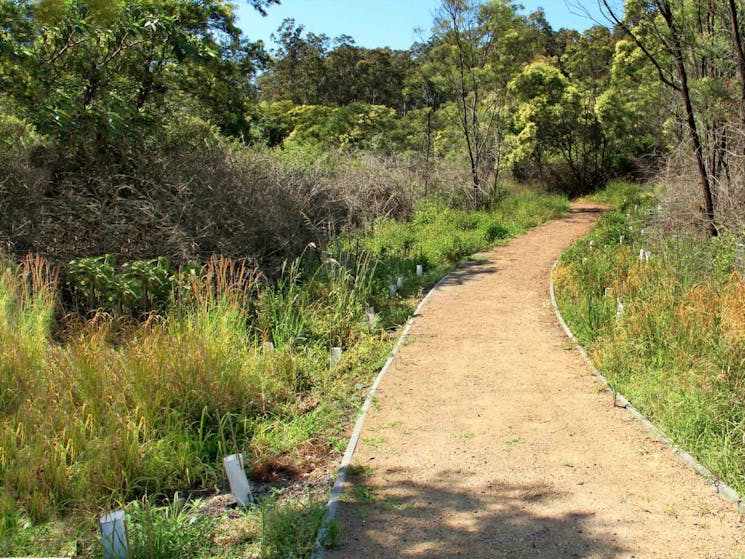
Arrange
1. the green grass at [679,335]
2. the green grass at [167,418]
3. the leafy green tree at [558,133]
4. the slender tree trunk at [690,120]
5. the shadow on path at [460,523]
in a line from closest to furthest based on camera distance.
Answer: the shadow on path at [460,523] < the green grass at [167,418] < the green grass at [679,335] < the slender tree trunk at [690,120] < the leafy green tree at [558,133]

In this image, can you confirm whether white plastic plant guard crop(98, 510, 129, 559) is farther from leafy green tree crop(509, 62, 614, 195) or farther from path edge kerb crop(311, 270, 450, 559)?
leafy green tree crop(509, 62, 614, 195)

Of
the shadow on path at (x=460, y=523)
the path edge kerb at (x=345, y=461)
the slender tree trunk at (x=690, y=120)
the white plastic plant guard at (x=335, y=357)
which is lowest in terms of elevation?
the shadow on path at (x=460, y=523)

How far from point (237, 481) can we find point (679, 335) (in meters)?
4.13

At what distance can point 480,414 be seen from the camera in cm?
538

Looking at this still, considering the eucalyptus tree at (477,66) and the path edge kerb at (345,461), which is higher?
the eucalyptus tree at (477,66)

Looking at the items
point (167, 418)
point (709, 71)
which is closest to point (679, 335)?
point (167, 418)

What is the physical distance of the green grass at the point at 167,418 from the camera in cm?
369

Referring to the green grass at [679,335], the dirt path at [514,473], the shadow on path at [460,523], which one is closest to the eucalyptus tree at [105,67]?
the dirt path at [514,473]

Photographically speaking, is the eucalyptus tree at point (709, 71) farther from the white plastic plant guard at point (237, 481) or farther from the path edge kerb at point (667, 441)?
the white plastic plant guard at point (237, 481)

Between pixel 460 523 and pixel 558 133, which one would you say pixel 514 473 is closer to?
pixel 460 523

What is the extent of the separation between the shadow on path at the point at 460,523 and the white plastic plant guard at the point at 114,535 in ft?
3.54

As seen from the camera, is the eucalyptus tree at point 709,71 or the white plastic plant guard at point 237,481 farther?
the eucalyptus tree at point 709,71

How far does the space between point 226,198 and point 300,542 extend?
25.1 feet

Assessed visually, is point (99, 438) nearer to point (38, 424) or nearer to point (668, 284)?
point (38, 424)
